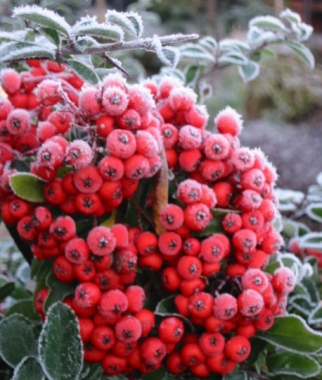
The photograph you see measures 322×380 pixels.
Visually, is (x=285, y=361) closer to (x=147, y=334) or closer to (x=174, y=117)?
(x=147, y=334)

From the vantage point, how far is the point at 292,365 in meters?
0.95

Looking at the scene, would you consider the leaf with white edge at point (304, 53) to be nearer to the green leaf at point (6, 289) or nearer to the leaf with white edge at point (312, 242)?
the leaf with white edge at point (312, 242)

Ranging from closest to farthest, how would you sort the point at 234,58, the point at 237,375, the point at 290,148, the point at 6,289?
the point at 237,375, the point at 6,289, the point at 234,58, the point at 290,148

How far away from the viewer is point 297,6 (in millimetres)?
7371

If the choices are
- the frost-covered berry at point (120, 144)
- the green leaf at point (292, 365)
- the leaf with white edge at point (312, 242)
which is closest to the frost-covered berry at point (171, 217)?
the frost-covered berry at point (120, 144)

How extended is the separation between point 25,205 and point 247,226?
310mm

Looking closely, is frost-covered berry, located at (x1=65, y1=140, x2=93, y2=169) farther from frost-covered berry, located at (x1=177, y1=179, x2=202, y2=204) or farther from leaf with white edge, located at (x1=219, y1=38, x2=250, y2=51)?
leaf with white edge, located at (x1=219, y1=38, x2=250, y2=51)

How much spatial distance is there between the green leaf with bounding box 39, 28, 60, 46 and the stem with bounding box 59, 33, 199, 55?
0.01 m

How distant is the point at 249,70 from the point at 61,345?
2.53 ft

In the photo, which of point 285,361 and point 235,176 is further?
point 285,361

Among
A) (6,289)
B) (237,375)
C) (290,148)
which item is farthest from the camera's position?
(290,148)

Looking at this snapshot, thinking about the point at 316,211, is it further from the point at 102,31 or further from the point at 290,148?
the point at 290,148

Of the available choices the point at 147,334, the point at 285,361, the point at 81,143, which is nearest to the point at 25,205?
the point at 81,143

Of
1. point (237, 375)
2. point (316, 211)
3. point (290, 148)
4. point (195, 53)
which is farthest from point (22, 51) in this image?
point (290, 148)
